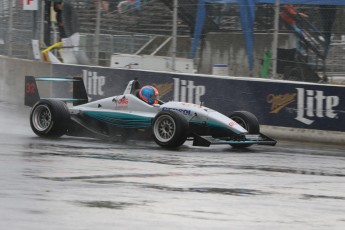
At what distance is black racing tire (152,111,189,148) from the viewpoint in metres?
12.6

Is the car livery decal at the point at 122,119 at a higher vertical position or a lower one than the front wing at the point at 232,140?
higher

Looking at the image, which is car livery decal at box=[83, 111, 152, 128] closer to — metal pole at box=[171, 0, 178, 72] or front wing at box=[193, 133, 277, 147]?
front wing at box=[193, 133, 277, 147]

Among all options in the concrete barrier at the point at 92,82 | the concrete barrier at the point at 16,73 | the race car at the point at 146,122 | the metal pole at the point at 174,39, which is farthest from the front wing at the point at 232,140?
the concrete barrier at the point at 16,73

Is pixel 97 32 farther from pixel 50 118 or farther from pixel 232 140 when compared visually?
pixel 232 140

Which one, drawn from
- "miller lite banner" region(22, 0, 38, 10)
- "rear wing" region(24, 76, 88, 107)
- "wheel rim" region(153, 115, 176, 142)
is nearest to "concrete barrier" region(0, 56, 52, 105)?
"miller lite banner" region(22, 0, 38, 10)

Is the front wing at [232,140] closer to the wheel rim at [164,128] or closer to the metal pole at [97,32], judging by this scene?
the wheel rim at [164,128]

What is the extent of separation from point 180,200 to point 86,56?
45.0 feet

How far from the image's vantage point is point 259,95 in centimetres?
1620

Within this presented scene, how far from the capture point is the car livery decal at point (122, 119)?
13.6 m

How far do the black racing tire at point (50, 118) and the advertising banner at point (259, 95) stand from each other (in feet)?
10.1

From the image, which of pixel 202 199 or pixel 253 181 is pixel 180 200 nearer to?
pixel 202 199

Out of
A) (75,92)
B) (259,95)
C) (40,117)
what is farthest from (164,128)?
(259,95)

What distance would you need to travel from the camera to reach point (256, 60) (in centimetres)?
1686

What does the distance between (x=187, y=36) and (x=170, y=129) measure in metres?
5.60
